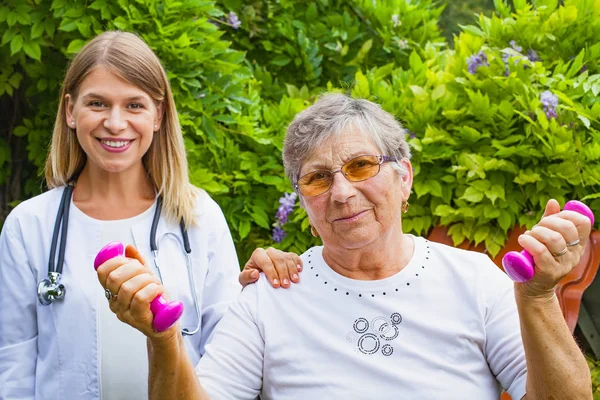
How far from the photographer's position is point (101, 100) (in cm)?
268

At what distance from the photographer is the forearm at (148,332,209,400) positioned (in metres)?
1.95

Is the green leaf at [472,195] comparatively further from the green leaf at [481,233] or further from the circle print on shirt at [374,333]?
the circle print on shirt at [374,333]

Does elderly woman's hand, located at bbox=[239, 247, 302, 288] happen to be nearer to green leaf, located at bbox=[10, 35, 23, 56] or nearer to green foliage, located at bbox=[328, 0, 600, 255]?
green foliage, located at bbox=[328, 0, 600, 255]

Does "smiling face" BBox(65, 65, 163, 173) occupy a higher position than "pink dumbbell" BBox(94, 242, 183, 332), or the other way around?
"smiling face" BBox(65, 65, 163, 173)

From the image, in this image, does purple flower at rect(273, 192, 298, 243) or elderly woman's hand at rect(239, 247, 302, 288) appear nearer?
elderly woman's hand at rect(239, 247, 302, 288)

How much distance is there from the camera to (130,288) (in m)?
1.80

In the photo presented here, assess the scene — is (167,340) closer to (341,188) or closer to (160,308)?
(160,308)

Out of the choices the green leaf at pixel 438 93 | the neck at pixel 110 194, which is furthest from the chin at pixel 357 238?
the green leaf at pixel 438 93

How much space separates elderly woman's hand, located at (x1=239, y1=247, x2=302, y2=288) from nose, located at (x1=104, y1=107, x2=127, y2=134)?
0.61 m

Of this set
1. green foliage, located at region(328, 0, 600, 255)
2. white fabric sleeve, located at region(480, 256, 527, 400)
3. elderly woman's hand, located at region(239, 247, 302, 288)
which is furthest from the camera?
green foliage, located at region(328, 0, 600, 255)

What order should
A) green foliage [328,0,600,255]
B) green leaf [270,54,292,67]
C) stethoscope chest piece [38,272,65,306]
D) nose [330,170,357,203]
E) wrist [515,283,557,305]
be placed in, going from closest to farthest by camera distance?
wrist [515,283,557,305], nose [330,170,357,203], stethoscope chest piece [38,272,65,306], green foliage [328,0,600,255], green leaf [270,54,292,67]

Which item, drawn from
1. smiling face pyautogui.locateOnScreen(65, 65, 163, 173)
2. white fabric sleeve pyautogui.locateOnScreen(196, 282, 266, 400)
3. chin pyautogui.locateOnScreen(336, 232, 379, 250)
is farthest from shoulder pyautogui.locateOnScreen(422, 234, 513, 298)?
smiling face pyautogui.locateOnScreen(65, 65, 163, 173)

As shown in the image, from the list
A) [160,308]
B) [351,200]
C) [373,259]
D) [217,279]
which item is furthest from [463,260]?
[160,308]

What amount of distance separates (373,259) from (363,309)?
156 millimetres
